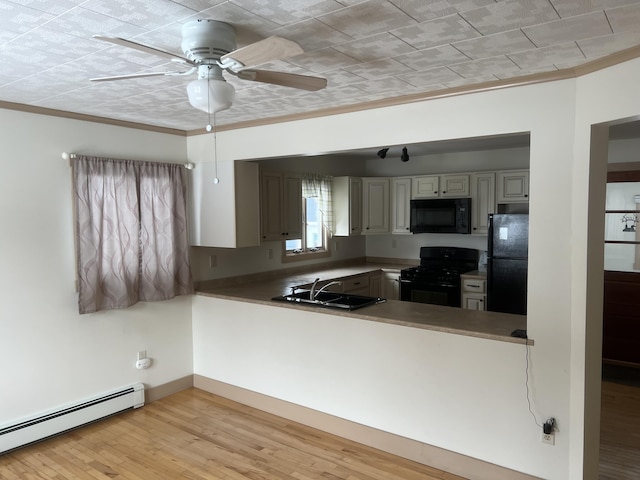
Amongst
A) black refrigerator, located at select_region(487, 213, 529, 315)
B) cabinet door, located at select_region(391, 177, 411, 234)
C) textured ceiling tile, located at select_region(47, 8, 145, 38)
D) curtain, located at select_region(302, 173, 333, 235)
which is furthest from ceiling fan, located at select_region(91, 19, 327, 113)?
cabinet door, located at select_region(391, 177, 411, 234)

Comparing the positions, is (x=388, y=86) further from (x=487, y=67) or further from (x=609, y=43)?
(x=609, y=43)

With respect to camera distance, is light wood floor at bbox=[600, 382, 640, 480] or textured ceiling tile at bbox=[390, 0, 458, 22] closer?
textured ceiling tile at bbox=[390, 0, 458, 22]

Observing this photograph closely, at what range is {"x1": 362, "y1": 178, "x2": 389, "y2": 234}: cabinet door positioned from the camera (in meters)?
6.10

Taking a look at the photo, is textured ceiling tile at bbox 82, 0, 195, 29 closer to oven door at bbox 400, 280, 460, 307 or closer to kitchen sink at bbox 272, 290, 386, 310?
kitchen sink at bbox 272, 290, 386, 310

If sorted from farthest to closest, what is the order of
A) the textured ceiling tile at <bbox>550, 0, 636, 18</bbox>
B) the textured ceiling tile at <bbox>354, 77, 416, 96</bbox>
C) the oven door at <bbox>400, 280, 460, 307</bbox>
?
the oven door at <bbox>400, 280, 460, 307</bbox> < the textured ceiling tile at <bbox>354, 77, 416, 96</bbox> < the textured ceiling tile at <bbox>550, 0, 636, 18</bbox>

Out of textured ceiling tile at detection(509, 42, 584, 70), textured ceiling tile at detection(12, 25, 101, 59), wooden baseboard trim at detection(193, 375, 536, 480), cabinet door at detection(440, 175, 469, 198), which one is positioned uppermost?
textured ceiling tile at detection(12, 25, 101, 59)

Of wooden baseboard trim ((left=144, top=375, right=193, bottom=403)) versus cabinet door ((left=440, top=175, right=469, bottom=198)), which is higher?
cabinet door ((left=440, top=175, right=469, bottom=198))

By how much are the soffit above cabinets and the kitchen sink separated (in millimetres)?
1574

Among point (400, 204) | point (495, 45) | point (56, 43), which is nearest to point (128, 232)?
point (56, 43)

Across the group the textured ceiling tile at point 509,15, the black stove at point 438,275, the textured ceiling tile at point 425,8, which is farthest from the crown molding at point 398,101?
the black stove at point 438,275

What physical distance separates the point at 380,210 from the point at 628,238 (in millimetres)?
2791

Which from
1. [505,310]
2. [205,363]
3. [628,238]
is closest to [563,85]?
[505,310]

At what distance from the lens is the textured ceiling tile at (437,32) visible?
6.20ft

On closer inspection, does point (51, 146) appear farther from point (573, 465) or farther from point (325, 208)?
point (573, 465)
